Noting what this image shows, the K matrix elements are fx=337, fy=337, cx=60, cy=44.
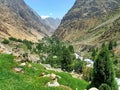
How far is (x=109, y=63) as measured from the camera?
127 feet

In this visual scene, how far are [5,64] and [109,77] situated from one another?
12769 millimetres

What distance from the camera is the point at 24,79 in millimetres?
33531

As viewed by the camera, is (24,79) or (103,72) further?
(103,72)

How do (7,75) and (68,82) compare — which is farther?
(68,82)

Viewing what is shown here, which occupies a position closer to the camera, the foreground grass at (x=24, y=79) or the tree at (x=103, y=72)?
the foreground grass at (x=24, y=79)

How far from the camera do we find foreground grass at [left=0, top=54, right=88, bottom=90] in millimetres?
26219

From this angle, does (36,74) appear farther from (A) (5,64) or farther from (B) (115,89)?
(B) (115,89)

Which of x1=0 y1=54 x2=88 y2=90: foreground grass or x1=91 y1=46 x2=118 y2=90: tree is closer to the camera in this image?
x1=0 y1=54 x2=88 y2=90: foreground grass

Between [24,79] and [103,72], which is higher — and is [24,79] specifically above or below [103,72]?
below

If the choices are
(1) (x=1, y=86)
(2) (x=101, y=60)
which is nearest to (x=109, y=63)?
(2) (x=101, y=60)

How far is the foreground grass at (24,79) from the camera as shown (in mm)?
26219

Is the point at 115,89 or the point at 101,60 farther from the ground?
the point at 101,60

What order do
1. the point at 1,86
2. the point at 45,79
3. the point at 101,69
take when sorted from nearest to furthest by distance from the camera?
the point at 1,86
the point at 45,79
the point at 101,69

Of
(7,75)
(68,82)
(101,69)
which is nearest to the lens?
(7,75)
